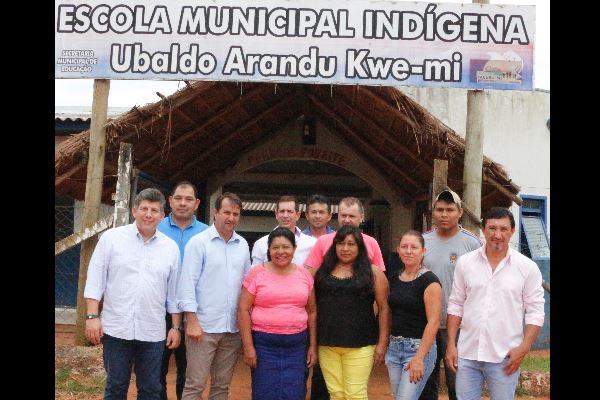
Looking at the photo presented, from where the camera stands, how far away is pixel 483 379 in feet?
14.0

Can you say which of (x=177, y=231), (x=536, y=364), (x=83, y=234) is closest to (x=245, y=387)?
(x=83, y=234)

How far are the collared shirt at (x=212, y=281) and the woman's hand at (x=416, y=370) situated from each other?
4.21ft

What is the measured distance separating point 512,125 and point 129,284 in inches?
413

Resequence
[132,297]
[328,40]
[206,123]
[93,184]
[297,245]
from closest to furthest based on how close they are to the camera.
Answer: [132,297] < [297,245] < [328,40] < [93,184] < [206,123]

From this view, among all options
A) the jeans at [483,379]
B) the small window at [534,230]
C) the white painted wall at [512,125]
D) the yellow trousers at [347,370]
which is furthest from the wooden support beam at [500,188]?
the white painted wall at [512,125]

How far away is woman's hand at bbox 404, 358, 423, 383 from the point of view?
4.31m

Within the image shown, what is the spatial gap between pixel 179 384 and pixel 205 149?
4.66 metres

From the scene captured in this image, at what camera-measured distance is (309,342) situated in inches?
189

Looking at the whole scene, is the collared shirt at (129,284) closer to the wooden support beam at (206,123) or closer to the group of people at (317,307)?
the group of people at (317,307)

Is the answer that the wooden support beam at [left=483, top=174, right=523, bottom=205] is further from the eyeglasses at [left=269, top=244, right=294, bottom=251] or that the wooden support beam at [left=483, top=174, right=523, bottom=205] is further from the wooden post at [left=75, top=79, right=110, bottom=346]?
the wooden post at [left=75, top=79, right=110, bottom=346]

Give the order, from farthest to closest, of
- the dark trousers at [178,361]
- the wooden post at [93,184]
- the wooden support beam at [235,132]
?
the wooden support beam at [235,132], the wooden post at [93,184], the dark trousers at [178,361]

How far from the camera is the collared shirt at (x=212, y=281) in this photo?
15.4 ft

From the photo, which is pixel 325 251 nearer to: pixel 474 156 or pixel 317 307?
pixel 317 307

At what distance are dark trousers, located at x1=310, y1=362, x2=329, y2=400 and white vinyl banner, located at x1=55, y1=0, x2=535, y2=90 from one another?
113 inches
